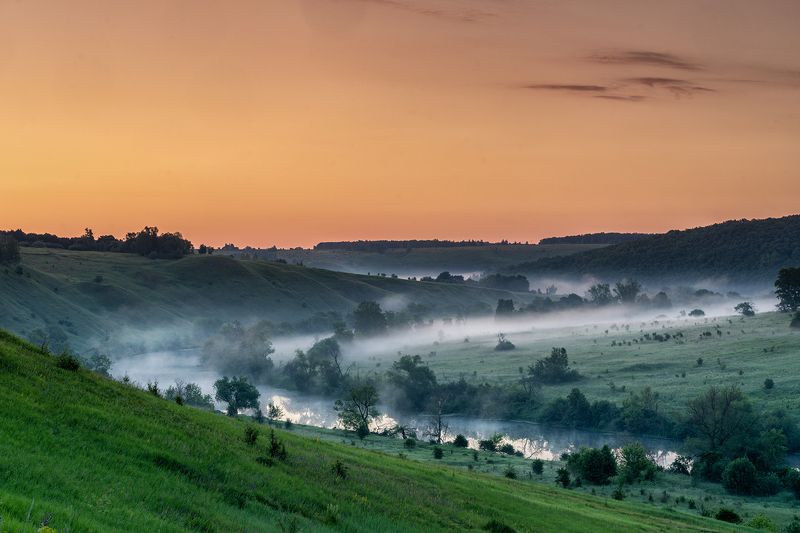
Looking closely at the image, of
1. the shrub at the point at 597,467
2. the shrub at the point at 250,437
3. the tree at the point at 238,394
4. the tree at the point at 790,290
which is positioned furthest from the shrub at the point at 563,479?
the tree at the point at 790,290

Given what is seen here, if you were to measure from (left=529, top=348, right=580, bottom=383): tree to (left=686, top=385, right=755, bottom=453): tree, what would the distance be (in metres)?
43.5

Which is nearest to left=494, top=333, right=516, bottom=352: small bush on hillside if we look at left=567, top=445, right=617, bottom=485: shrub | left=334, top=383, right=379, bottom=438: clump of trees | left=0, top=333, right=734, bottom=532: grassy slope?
left=334, top=383, right=379, bottom=438: clump of trees

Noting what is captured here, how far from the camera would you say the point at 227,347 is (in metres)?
177

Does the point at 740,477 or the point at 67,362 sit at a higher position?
the point at 67,362

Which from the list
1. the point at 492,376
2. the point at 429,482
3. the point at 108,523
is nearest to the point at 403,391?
the point at 492,376

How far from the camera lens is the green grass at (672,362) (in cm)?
11588

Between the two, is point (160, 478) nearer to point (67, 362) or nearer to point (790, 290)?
point (67, 362)

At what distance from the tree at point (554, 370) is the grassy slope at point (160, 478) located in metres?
111

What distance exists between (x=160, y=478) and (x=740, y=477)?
68.0 meters

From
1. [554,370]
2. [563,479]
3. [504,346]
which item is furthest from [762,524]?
[504,346]

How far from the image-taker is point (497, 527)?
85.4ft

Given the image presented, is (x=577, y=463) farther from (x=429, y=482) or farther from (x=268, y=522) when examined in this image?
(x=268, y=522)

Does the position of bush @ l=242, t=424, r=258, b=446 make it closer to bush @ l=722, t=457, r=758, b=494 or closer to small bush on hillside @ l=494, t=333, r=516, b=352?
bush @ l=722, t=457, r=758, b=494

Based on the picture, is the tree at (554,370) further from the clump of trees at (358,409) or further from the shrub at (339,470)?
the shrub at (339,470)
